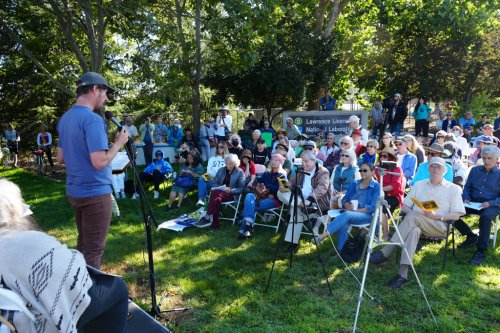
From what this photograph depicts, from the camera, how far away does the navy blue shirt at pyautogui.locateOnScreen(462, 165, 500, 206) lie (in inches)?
207

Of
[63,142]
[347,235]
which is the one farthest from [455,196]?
[63,142]

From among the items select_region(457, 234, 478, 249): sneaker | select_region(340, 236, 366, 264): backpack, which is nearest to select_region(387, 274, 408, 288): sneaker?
select_region(340, 236, 366, 264): backpack

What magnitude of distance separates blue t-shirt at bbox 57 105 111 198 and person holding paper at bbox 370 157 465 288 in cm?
317

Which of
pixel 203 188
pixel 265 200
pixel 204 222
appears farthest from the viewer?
pixel 203 188

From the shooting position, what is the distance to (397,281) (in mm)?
4414

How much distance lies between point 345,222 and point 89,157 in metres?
3.26

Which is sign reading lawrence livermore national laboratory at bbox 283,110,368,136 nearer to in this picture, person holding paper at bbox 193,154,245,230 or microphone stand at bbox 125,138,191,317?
person holding paper at bbox 193,154,245,230

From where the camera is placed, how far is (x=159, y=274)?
4.80m

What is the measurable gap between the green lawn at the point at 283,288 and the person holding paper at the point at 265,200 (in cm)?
22

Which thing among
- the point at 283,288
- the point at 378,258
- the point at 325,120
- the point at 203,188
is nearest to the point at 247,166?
the point at 203,188

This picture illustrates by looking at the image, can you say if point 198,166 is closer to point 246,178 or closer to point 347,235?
point 246,178

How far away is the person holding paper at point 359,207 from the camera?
518 cm

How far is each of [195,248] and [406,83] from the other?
17.7 m

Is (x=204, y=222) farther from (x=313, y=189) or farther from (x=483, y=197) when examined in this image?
(x=483, y=197)
